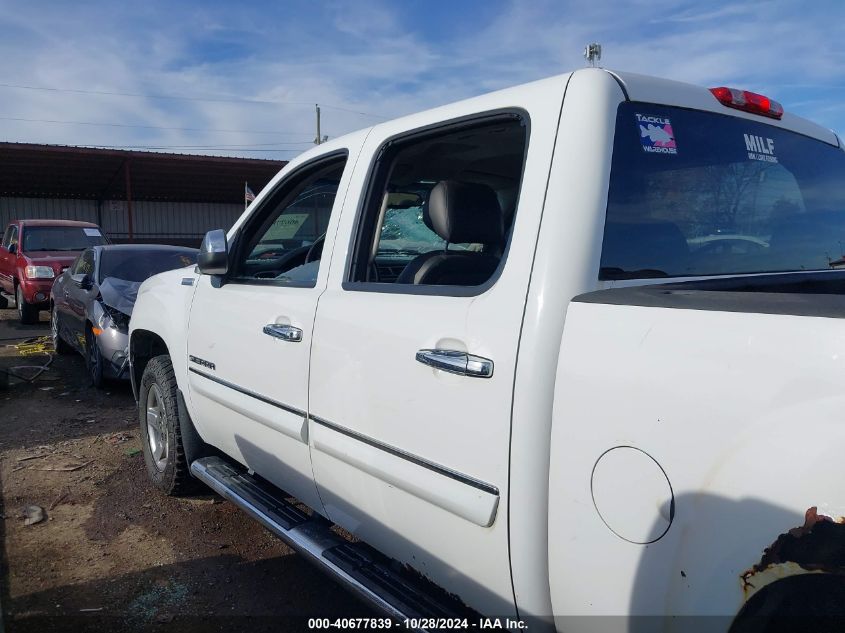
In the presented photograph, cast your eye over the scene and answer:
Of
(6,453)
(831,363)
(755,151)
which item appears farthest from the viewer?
(6,453)

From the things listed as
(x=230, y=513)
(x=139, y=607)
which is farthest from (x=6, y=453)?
(x=139, y=607)

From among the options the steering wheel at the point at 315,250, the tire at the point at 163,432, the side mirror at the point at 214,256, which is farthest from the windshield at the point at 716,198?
the tire at the point at 163,432

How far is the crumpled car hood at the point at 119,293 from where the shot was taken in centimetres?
681

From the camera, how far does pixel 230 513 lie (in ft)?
13.5

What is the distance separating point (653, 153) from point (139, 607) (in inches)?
113

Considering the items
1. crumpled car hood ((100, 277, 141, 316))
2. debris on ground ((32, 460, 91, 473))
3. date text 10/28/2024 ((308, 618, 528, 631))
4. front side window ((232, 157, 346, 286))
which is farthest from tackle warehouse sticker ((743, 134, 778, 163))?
crumpled car hood ((100, 277, 141, 316))

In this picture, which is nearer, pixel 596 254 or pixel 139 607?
pixel 596 254

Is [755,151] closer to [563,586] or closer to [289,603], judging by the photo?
[563,586]

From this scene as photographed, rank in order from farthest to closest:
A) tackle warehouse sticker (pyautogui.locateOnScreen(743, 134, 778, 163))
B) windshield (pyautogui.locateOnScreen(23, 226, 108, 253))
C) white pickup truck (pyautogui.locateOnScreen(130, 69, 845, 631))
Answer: windshield (pyautogui.locateOnScreen(23, 226, 108, 253)) → tackle warehouse sticker (pyautogui.locateOnScreen(743, 134, 778, 163)) → white pickup truck (pyautogui.locateOnScreen(130, 69, 845, 631))

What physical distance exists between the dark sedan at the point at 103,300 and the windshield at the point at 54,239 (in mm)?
3014

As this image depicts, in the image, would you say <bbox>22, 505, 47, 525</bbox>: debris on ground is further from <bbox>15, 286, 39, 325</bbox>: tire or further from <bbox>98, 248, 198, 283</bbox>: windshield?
<bbox>15, 286, 39, 325</bbox>: tire

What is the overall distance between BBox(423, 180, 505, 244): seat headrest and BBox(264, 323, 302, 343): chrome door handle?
0.68 meters

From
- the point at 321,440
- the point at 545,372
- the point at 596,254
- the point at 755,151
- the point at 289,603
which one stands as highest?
the point at 755,151

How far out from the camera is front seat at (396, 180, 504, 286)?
100 inches
